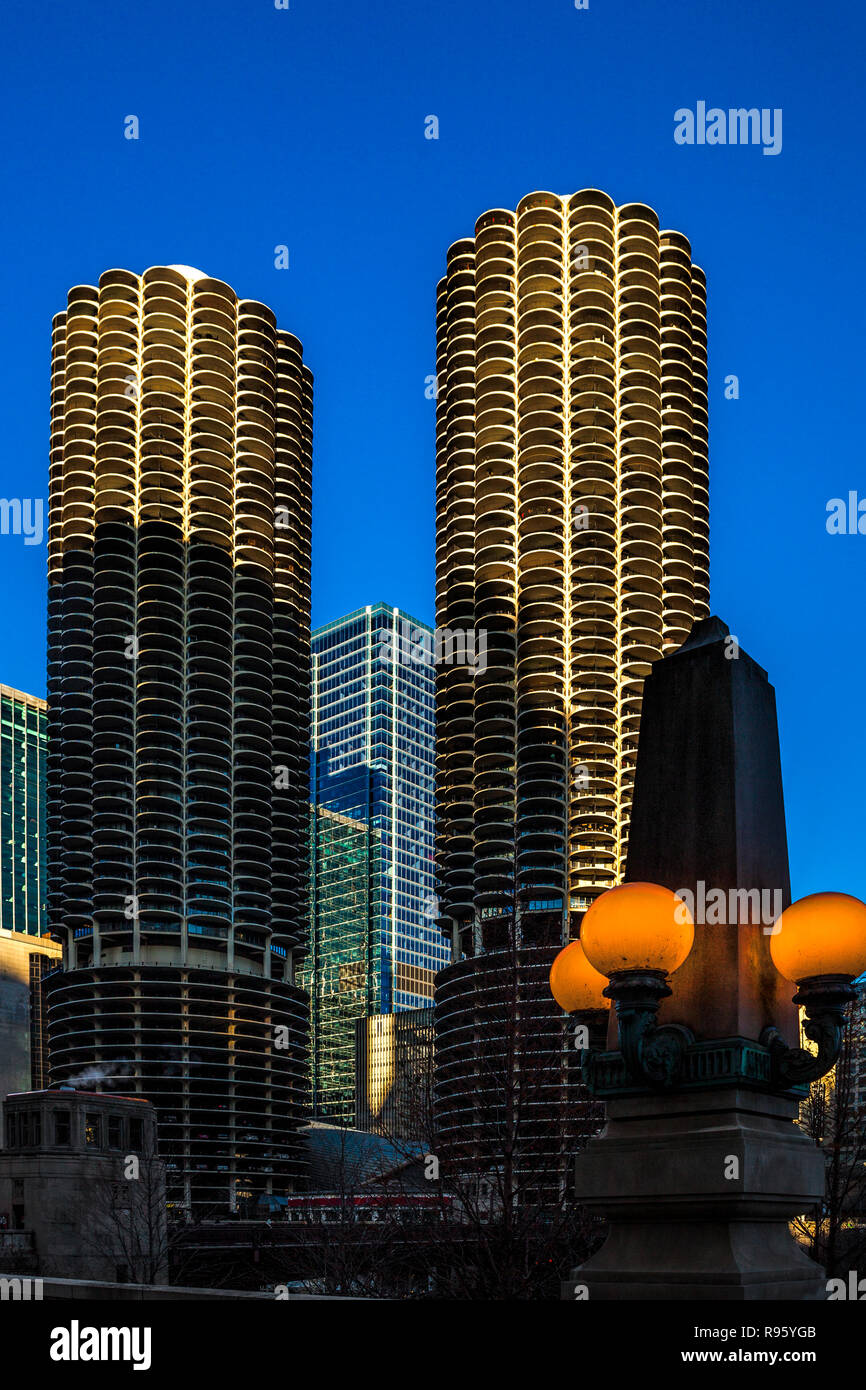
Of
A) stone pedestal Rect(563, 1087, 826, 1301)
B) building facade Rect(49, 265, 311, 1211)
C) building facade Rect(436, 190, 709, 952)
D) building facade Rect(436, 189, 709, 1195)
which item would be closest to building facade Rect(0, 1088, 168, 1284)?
building facade Rect(49, 265, 311, 1211)

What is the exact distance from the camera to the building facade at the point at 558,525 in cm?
15738

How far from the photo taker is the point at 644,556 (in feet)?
542

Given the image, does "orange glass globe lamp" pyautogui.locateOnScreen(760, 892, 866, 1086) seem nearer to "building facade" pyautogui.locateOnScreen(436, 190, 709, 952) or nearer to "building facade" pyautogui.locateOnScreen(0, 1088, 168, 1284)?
"building facade" pyautogui.locateOnScreen(0, 1088, 168, 1284)

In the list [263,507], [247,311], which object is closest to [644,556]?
[263,507]

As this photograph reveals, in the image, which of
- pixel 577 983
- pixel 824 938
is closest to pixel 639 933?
pixel 824 938

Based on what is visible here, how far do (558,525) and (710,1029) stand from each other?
159105mm

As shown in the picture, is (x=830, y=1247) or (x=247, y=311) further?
(x=247, y=311)

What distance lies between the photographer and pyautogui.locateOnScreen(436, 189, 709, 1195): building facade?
15738 cm

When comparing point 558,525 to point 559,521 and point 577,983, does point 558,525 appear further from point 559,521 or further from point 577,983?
point 577,983

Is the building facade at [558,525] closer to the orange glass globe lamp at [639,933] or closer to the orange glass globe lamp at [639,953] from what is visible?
the orange glass globe lamp at [639,953]

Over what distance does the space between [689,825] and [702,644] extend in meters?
1.20

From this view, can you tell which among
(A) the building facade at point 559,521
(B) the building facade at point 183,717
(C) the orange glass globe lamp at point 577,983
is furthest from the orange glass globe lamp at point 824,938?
(B) the building facade at point 183,717
